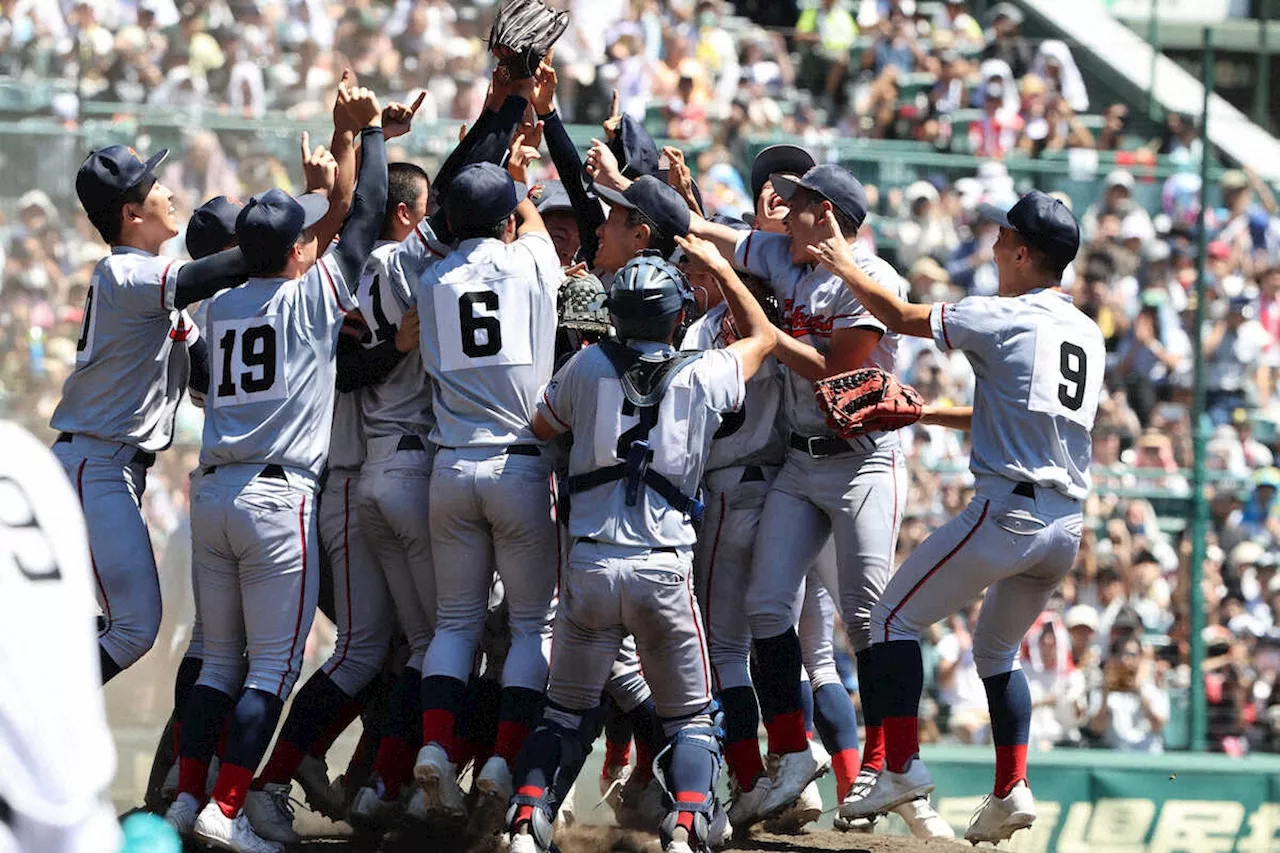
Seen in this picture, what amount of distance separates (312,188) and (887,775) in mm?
2696

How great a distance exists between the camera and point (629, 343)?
17.7 feet

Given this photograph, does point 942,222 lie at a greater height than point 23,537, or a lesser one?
greater

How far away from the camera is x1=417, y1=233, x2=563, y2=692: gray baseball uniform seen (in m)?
5.57

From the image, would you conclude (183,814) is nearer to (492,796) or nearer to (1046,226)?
(492,796)

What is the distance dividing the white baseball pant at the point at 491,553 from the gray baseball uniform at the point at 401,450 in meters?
0.16

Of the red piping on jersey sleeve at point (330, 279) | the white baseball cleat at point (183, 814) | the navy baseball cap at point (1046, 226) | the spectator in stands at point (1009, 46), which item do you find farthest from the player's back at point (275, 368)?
the spectator in stands at point (1009, 46)

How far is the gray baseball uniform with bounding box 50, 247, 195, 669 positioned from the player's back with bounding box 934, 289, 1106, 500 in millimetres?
2469

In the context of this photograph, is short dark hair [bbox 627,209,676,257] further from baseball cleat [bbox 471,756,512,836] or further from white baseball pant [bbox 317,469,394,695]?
baseball cleat [bbox 471,756,512,836]

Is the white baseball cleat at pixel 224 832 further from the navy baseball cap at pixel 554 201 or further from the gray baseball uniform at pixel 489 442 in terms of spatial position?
the navy baseball cap at pixel 554 201

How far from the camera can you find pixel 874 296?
18.0 ft

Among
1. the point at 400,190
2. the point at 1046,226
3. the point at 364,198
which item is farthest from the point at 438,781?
the point at 1046,226

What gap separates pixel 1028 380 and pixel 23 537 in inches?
144

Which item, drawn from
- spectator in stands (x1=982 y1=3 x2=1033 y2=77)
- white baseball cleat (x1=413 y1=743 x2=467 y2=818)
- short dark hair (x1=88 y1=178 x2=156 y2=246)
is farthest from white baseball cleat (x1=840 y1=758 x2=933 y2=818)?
spectator in stands (x1=982 y1=3 x2=1033 y2=77)

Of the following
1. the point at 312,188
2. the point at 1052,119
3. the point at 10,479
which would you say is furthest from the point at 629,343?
the point at 1052,119
